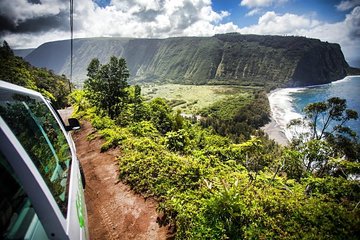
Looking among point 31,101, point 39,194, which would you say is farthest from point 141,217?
point 39,194

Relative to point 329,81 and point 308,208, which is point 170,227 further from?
point 329,81

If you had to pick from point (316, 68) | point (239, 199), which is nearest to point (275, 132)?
point (239, 199)

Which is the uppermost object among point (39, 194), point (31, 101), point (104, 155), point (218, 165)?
point (31, 101)

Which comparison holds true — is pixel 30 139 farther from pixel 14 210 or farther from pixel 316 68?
pixel 316 68

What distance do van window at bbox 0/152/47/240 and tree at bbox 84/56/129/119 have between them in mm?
18515

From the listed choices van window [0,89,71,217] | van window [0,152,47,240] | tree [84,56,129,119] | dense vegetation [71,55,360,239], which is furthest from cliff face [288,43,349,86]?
van window [0,152,47,240]

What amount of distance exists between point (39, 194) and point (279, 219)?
4.36m

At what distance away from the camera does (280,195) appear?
518 centimetres

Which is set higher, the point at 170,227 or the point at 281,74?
the point at 281,74

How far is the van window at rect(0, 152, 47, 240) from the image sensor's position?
57.3 inches

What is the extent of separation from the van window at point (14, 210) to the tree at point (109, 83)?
18515mm

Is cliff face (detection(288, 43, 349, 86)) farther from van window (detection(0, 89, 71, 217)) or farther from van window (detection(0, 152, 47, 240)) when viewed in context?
van window (detection(0, 152, 47, 240))

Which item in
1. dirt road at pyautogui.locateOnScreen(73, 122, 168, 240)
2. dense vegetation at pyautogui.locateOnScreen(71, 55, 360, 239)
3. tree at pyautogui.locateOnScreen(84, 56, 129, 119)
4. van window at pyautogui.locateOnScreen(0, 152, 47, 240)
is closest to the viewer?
van window at pyautogui.locateOnScreen(0, 152, 47, 240)

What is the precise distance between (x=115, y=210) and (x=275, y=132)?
7315 centimetres
